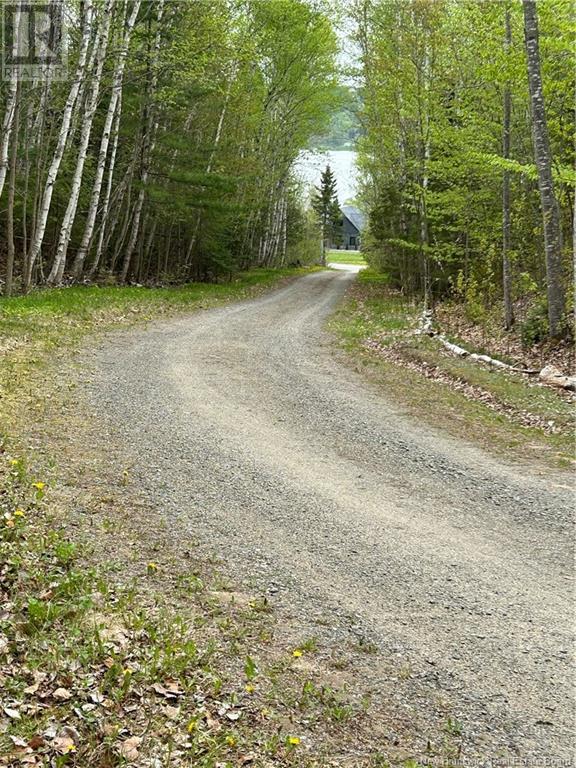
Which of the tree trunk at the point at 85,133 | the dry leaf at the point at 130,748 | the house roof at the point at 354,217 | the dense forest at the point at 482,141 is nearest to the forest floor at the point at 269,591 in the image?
the dry leaf at the point at 130,748

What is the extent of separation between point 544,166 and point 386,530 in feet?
31.8

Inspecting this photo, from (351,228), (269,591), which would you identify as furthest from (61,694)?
(351,228)

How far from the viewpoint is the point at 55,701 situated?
314 cm

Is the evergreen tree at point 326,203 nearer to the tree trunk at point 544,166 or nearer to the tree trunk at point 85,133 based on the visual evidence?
the tree trunk at point 85,133

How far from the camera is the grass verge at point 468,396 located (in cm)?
779

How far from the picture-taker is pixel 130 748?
9.57ft

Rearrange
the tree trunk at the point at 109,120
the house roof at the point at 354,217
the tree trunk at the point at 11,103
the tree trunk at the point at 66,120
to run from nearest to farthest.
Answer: the tree trunk at the point at 11,103 < the tree trunk at the point at 66,120 < the tree trunk at the point at 109,120 < the house roof at the point at 354,217

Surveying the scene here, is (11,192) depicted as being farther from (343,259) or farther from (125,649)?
(343,259)

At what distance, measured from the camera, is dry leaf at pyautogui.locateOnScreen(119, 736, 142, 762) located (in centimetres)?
287

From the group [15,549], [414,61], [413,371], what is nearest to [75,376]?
[15,549]

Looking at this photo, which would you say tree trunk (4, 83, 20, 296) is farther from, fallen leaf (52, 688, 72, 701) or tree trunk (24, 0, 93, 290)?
fallen leaf (52, 688, 72, 701)

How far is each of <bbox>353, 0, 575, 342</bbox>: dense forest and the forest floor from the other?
7402mm

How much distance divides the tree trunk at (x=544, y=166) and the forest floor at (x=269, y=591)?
5634 mm

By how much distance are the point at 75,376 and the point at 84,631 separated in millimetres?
6421
